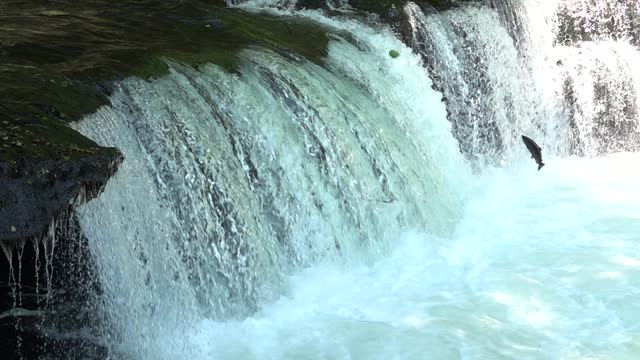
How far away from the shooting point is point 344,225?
19.8 ft

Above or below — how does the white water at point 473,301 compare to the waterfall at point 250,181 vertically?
below

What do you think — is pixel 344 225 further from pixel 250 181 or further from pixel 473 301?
pixel 473 301

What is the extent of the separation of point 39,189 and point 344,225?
2762 millimetres

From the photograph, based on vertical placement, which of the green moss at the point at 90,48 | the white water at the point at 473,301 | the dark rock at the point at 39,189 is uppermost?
the green moss at the point at 90,48

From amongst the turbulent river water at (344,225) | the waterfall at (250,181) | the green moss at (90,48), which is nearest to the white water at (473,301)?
the turbulent river water at (344,225)

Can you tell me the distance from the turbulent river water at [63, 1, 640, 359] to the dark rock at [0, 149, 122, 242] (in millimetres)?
680

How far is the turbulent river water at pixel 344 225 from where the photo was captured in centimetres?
490

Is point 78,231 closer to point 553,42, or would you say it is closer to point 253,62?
point 253,62

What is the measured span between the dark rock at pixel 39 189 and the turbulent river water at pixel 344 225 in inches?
26.8

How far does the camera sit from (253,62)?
6.14 meters

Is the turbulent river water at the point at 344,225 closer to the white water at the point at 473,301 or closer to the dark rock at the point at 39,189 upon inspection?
the white water at the point at 473,301

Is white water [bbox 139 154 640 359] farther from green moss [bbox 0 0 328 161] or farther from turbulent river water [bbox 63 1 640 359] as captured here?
green moss [bbox 0 0 328 161]

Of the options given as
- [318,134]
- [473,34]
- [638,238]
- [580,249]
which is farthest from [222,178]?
[473,34]

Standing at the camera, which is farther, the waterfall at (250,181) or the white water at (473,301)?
the white water at (473,301)
